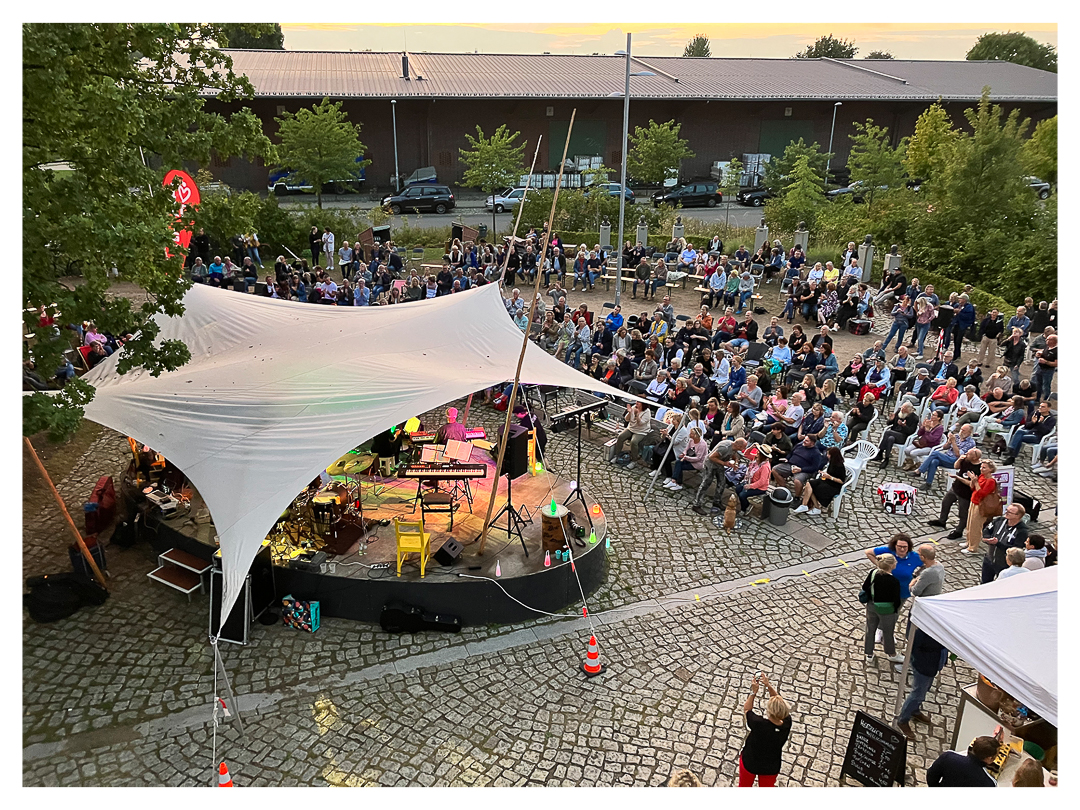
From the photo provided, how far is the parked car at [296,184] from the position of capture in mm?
29388

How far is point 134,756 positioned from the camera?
6.61 m

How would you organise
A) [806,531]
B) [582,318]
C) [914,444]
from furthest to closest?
[582,318], [914,444], [806,531]

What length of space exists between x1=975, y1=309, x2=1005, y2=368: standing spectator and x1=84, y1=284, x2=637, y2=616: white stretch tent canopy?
1027cm

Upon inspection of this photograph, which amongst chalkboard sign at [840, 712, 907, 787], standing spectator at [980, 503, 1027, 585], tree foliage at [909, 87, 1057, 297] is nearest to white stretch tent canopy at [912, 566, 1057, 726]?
chalkboard sign at [840, 712, 907, 787]

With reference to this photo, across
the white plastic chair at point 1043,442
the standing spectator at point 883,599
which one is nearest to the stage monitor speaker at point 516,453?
the standing spectator at point 883,599

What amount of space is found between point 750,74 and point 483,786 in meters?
40.4

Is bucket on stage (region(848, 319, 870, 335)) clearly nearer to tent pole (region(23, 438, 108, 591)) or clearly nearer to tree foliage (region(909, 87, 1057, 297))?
tree foliage (region(909, 87, 1057, 297))

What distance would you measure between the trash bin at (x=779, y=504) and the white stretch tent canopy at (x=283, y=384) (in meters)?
2.68

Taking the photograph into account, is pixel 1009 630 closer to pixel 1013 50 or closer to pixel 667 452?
pixel 667 452

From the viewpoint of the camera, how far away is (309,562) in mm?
8562

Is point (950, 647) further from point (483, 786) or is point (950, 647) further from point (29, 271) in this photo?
point (29, 271)

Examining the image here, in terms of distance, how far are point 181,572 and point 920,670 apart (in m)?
7.68

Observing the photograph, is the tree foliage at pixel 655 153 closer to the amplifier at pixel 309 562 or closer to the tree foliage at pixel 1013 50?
the amplifier at pixel 309 562

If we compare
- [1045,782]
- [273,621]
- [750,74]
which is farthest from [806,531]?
[750,74]
